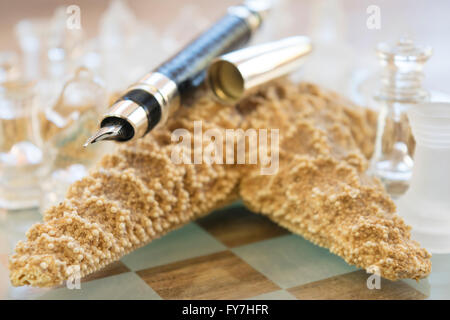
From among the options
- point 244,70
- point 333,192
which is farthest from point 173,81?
point 333,192

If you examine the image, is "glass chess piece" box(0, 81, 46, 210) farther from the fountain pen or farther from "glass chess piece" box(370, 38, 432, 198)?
"glass chess piece" box(370, 38, 432, 198)

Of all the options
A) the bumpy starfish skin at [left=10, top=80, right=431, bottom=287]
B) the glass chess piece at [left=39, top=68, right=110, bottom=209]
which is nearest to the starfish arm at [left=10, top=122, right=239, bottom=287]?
the bumpy starfish skin at [left=10, top=80, right=431, bottom=287]

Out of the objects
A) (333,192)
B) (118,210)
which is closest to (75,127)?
(118,210)

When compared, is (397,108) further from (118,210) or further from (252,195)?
(118,210)

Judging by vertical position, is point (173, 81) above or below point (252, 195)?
above

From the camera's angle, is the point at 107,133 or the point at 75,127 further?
the point at 75,127

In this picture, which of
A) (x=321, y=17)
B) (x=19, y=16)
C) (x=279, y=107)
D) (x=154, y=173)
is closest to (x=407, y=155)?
(x=279, y=107)

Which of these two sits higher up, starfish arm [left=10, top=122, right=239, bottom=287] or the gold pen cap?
the gold pen cap

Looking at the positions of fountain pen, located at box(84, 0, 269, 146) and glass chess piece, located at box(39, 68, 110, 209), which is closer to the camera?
fountain pen, located at box(84, 0, 269, 146)
